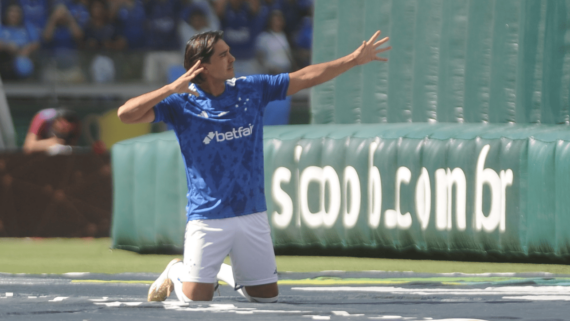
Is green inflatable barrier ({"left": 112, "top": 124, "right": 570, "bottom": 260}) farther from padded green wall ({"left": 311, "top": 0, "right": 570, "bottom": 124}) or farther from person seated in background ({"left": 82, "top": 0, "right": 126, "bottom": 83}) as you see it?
person seated in background ({"left": 82, "top": 0, "right": 126, "bottom": 83})

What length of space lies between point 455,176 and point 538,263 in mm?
1062

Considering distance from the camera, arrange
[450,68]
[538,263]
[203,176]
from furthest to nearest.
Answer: [450,68] → [538,263] → [203,176]

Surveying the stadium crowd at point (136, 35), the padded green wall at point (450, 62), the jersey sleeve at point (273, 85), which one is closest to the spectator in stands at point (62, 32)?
the stadium crowd at point (136, 35)

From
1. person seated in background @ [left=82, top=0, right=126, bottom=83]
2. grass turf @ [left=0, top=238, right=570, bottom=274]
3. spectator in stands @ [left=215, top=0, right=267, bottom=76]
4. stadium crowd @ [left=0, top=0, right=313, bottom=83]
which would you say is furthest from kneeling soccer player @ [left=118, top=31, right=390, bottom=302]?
person seated in background @ [left=82, top=0, right=126, bottom=83]

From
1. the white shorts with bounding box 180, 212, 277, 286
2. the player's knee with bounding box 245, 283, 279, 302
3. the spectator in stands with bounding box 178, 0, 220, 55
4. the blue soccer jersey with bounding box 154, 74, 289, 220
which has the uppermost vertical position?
the spectator in stands with bounding box 178, 0, 220, 55

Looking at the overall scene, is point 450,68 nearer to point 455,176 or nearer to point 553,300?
point 455,176

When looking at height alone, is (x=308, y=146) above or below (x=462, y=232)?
above

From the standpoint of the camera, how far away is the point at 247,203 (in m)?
4.82

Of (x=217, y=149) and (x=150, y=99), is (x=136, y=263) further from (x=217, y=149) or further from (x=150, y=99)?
(x=150, y=99)

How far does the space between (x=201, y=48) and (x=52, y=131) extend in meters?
7.29

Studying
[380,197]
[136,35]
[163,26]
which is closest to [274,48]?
[163,26]

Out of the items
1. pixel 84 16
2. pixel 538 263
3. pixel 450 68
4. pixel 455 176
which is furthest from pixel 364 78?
pixel 84 16

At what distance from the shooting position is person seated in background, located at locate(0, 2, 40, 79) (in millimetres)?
12117

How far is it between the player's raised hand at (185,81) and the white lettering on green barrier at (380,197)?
4.00m
